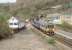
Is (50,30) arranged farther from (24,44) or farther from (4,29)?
(4,29)

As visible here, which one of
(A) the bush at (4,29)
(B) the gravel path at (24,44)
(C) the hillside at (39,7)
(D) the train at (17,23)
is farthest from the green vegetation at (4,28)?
(D) the train at (17,23)

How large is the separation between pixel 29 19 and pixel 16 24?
0.82 metres

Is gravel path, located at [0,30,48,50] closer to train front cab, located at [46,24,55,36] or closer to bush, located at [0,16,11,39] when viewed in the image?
train front cab, located at [46,24,55,36]

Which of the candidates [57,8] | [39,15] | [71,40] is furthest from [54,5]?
[71,40]

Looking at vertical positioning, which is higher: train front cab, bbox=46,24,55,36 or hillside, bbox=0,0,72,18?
hillside, bbox=0,0,72,18

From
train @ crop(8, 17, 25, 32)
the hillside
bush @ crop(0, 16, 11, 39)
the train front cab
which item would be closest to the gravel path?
the train front cab

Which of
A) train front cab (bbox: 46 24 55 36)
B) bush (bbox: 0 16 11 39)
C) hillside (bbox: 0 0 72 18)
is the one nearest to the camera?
train front cab (bbox: 46 24 55 36)

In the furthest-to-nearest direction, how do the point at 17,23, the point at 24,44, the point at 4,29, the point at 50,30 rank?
the point at 17,23
the point at 4,29
the point at 50,30
the point at 24,44

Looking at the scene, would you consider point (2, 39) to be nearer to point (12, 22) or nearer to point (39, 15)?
point (12, 22)

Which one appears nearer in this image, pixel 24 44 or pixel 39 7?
pixel 24 44

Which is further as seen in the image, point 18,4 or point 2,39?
point 18,4

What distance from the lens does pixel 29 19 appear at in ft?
44.8

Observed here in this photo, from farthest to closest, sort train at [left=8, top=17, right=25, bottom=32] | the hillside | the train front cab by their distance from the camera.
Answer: train at [left=8, top=17, right=25, bottom=32]
the hillside
the train front cab

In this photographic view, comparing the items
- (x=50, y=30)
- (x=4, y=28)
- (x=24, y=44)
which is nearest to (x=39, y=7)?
(x=4, y=28)
